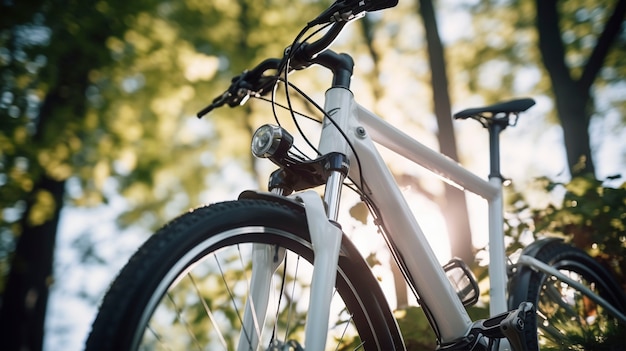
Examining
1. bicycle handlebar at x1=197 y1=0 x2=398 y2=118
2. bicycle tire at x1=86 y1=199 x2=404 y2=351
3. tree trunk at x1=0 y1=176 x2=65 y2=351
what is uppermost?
tree trunk at x1=0 y1=176 x2=65 y2=351

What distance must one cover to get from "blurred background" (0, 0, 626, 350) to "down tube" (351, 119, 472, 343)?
3.46 feet

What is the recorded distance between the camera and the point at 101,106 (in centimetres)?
722

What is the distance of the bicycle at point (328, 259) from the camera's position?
1.04 m

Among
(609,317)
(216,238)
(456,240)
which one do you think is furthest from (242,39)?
(216,238)

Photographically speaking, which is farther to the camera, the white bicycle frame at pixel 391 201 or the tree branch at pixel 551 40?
the tree branch at pixel 551 40

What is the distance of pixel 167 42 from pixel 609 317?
6814mm

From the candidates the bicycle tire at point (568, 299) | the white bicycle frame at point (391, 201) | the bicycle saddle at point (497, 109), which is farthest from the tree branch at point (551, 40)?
the white bicycle frame at point (391, 201)

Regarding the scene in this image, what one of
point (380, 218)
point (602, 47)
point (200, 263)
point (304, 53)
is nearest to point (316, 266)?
point (200, 263)

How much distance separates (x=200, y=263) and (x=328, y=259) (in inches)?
11.7

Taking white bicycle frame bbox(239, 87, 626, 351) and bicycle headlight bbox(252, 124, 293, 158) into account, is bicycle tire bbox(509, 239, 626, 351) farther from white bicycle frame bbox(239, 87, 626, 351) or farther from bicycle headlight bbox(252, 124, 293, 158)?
bicycle headlight bbox(252, 124, 293, 158)

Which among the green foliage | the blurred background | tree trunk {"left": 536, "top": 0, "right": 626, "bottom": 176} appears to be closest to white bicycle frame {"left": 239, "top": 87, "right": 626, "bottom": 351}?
the blurred background

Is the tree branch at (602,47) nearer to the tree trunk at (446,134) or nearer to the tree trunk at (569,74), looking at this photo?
the tree trunk at (569,74)

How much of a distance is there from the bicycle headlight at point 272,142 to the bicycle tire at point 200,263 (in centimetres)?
16

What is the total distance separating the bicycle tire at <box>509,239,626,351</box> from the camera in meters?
2.11
